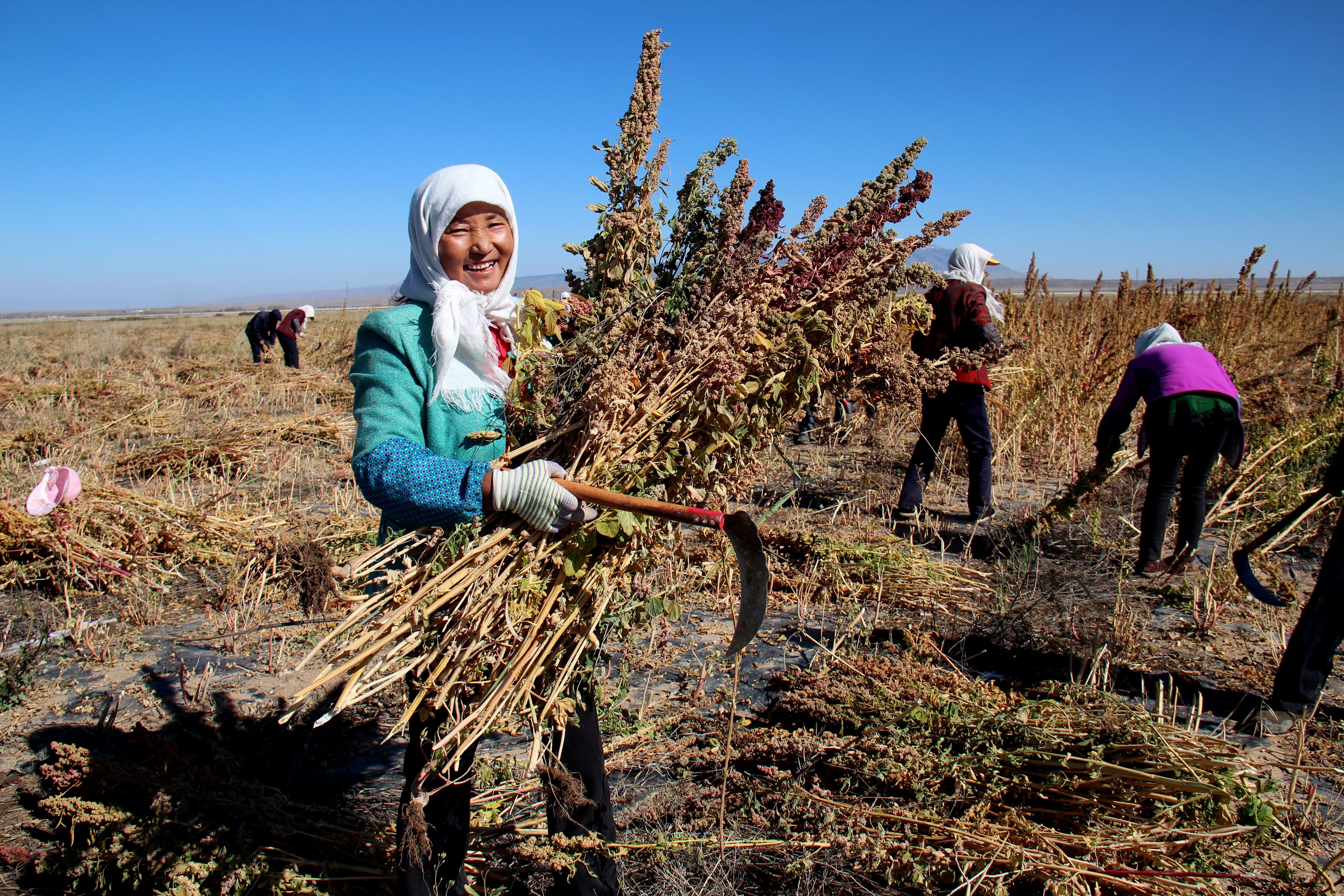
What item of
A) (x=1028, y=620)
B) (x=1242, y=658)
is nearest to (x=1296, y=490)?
(x=1242, y=658)

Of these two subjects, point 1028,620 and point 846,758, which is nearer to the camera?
point 846,758

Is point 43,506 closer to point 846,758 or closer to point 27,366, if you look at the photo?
point 846,758

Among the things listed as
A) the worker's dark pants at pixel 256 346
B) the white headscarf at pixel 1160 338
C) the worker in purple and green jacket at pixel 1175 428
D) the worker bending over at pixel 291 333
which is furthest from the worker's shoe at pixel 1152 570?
the worker's dark pants at pixel 256 346

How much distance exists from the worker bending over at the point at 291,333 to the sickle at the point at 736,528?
471 inches

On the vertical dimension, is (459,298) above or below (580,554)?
above

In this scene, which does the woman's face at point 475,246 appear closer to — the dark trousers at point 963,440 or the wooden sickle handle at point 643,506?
the wooden sickle handle at point 643,506

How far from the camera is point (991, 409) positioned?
23.0 ft

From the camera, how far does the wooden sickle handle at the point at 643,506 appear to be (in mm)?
1358

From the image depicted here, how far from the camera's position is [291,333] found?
12062 millimetres

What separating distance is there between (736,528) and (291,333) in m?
12.5

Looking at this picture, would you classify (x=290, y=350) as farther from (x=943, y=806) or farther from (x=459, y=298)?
(x=943, y=806)

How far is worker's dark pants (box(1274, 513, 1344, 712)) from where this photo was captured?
288 cm

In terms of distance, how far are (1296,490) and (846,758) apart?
15.3 ft

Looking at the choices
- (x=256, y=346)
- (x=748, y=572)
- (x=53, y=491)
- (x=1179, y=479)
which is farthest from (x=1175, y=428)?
(x=256, y=346)
